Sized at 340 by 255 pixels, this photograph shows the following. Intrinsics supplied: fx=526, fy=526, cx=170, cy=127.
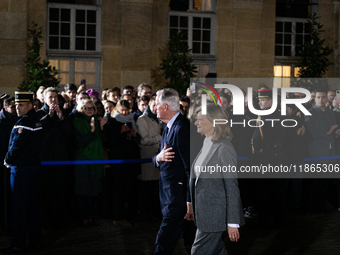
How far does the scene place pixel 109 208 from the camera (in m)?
8.56

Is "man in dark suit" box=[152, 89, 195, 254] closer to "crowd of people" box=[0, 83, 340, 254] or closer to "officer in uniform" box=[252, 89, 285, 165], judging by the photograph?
"crowd of people" box=[0, 83, 340, 254]

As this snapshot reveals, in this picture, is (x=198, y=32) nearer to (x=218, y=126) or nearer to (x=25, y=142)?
(x=25, y=142)

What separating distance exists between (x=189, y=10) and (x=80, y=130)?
10.5 m

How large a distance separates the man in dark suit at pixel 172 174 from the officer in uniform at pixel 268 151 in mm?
2969

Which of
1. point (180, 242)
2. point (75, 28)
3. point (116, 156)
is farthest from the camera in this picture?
point (75, 28)

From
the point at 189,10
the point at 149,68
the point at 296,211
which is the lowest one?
the point at 296,211

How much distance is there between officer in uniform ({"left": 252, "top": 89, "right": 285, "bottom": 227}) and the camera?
27.1 feet

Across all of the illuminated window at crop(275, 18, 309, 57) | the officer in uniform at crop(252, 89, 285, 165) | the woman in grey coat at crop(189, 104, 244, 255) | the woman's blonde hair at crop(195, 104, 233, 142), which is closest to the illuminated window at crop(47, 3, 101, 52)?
the illuminated window at crop(275, 18, 309, 57)

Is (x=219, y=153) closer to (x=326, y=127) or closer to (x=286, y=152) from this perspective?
(x=286, y=152)

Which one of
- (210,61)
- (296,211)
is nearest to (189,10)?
(210,61)

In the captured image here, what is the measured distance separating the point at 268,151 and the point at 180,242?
6.97ft

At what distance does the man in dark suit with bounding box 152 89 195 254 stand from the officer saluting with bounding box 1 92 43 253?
1806 millimetres

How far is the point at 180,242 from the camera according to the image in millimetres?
7203

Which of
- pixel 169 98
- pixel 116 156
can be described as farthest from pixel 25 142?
pixel 116 156
